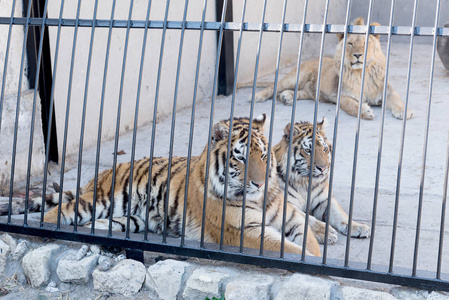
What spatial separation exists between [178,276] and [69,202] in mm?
1153

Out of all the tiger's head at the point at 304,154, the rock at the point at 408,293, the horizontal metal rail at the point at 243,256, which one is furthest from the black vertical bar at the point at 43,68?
the rock at the point at 408,293

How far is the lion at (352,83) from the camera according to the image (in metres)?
7.56

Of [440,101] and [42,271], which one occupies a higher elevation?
[440,101]

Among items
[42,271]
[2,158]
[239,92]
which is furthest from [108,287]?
[239,92]

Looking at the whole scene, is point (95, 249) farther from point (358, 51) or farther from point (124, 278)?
point (358, 51)

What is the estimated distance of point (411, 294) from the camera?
9.64 feet

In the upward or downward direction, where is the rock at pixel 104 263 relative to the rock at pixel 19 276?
upward

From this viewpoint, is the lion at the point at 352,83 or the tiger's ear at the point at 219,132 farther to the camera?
the lion at the point at 352,83

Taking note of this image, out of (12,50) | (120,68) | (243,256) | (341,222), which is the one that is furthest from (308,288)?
(120,68)

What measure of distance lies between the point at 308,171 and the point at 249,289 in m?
1.35

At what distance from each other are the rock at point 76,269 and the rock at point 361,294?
1392 millimetres

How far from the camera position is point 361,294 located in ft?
9.73

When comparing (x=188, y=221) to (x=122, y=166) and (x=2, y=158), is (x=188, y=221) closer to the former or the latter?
(x=122, y=166)

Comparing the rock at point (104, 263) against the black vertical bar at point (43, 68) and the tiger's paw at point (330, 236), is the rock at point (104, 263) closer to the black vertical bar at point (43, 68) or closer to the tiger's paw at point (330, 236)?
the tiger's paw at point (330, 236)
